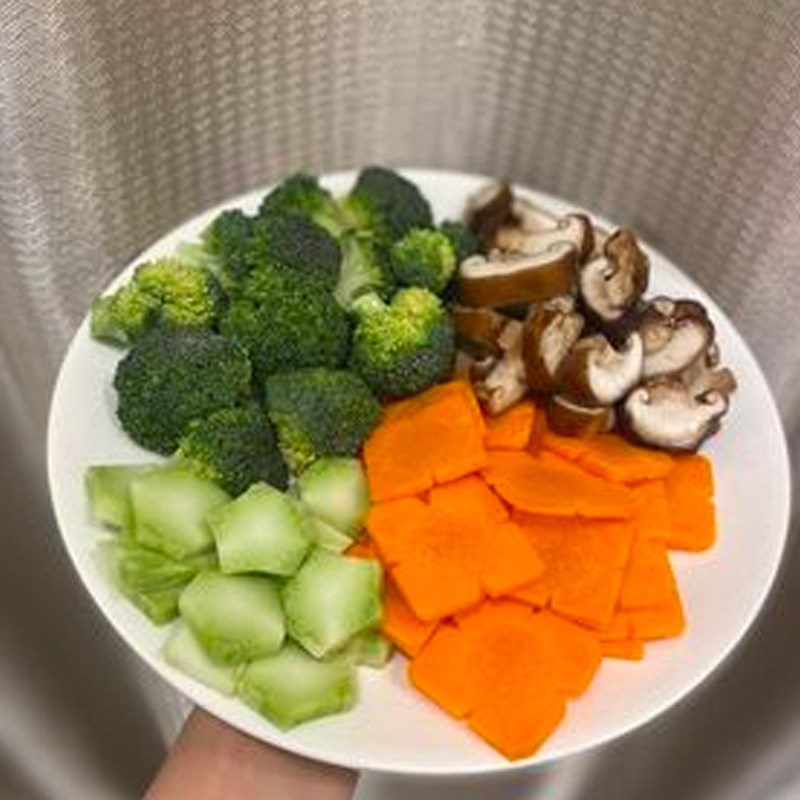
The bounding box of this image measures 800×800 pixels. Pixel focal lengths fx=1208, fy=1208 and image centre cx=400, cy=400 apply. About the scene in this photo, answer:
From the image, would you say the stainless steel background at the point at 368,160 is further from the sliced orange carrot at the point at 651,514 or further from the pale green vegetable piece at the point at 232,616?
the pale green vegetable piece at the point at 232,616

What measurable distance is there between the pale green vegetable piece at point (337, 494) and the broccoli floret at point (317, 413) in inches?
0.8

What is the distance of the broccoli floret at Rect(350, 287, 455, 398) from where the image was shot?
109 cm

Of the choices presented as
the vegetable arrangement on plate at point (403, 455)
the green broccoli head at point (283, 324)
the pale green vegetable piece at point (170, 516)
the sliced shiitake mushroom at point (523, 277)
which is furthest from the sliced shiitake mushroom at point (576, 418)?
the pale green vegetable piece at point (170, 516)

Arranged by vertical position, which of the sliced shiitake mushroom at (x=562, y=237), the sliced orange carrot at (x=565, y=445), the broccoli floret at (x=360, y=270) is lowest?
the sliced orange carrot at (x=565, y=445)

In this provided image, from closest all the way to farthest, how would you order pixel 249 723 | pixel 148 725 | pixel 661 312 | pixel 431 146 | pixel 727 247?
pixel 249 723
pixel 661 312
pixel 727 247
pixel 431 146
pixel 148 725

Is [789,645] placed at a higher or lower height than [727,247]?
lower

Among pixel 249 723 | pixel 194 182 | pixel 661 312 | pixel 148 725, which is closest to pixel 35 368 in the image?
pixel 194 182

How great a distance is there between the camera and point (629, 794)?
1.45m

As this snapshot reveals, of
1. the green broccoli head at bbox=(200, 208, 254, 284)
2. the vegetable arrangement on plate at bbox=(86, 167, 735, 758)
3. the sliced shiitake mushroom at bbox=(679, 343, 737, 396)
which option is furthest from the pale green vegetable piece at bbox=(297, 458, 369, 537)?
the sliced shiitake mushroom at bbox=(679, 343, 737, 396)

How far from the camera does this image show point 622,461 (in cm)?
108

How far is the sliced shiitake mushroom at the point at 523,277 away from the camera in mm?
1123

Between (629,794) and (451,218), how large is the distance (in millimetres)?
719

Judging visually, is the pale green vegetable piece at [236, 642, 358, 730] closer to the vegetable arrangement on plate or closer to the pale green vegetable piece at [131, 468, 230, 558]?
the vegetable arrangement on plate

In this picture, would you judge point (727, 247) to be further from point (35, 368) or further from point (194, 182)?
point (35, 368)
